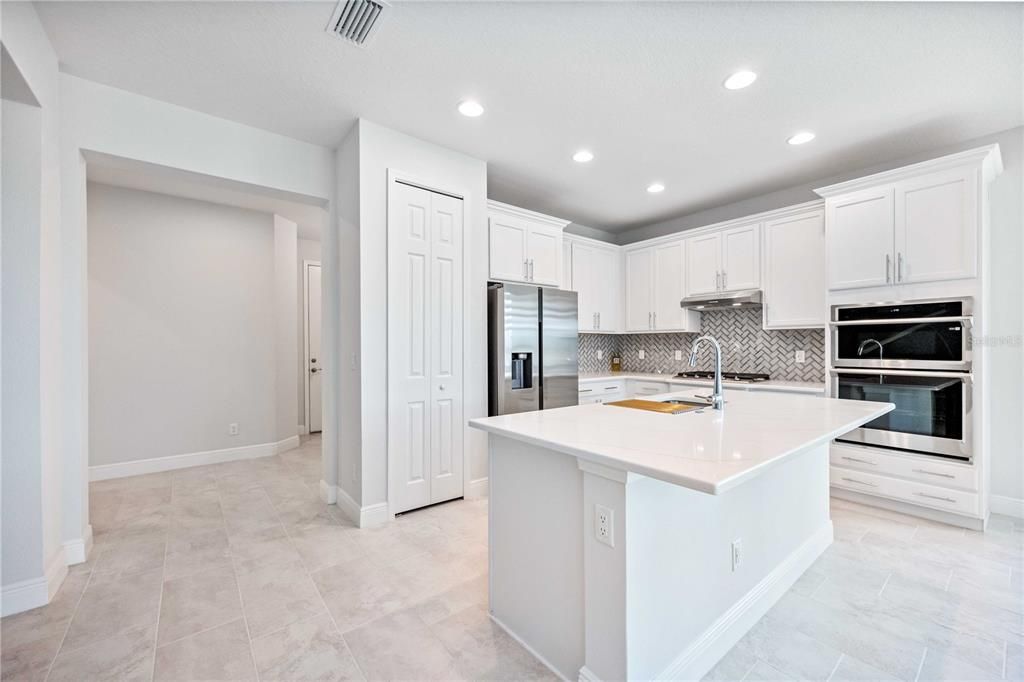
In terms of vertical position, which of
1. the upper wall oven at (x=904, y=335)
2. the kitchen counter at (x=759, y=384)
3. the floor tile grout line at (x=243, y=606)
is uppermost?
the upper wall oven at (x=904, y=335)

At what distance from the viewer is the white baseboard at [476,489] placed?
3398 mm

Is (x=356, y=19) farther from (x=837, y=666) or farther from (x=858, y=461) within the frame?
(x=858, y=461)

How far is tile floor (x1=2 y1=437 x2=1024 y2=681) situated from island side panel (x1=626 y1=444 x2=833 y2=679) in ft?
0.39

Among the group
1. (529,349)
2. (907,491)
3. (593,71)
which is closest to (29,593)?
(529,349)

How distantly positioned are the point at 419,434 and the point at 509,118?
89.5 inches

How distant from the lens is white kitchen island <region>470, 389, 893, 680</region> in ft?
4.29

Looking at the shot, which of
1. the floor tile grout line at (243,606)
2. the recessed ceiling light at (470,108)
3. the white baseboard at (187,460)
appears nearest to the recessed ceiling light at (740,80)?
the recessed ceiling light at (470,108)

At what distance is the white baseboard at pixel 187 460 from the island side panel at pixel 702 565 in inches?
179

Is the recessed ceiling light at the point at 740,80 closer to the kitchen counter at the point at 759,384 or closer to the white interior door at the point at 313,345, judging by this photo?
the kitchen counter at the point at 759,384

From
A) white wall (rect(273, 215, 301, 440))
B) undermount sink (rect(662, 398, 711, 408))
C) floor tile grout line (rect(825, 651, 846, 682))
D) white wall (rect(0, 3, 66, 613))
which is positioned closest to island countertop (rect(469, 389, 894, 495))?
undermount sink (rect(662, 398, 711, 408))

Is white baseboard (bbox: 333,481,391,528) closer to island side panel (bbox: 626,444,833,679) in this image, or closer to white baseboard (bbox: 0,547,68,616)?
white baseboard (bbox: 0,547,68,616)

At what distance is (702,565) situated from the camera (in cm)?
159

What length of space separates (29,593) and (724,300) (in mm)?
5017

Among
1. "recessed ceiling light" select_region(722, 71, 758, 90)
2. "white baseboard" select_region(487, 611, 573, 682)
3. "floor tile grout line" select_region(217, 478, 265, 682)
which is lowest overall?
Answer: "floor tile grout line" select_region(217, 478, 265, 682)
